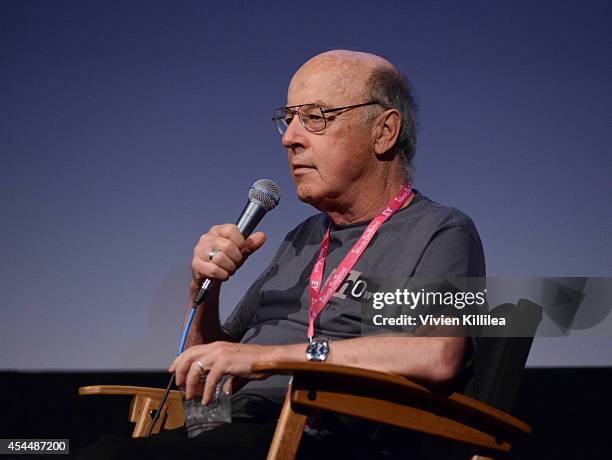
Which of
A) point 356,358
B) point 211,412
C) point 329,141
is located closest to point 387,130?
point 329,141

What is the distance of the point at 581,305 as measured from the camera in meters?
2.59

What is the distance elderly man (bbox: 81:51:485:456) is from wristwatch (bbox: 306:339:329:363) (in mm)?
247

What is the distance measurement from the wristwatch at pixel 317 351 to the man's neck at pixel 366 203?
1.98ft

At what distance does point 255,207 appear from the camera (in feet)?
5.32

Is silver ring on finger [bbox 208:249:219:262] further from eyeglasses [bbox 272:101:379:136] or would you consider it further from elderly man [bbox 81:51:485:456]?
eyeglasses [bbox 272:101:379:136]

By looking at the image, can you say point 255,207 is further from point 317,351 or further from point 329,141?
point 317,351

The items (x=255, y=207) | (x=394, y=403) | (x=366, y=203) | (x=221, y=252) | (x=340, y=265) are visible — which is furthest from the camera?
(x=366, y=203)

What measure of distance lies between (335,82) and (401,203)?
0.36 metres

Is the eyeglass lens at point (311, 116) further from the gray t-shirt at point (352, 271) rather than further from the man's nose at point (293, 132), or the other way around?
the gray t-shirt at point (352, 271)

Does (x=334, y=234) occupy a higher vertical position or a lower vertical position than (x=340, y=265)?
higher

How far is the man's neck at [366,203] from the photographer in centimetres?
187

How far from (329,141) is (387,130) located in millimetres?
184

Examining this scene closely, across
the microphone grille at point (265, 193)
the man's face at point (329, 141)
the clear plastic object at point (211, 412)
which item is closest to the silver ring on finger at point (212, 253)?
the microphone grille at point (265, 193)

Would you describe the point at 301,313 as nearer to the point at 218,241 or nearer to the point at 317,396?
the point at 218,241
